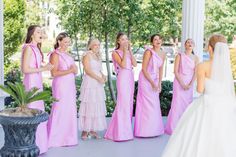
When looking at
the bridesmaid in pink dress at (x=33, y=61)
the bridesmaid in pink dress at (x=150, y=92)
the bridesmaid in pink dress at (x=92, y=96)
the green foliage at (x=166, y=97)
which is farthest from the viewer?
the green foliage at (x=166, y=97)

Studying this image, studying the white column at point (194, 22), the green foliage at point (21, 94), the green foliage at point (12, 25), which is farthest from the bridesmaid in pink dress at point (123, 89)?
the green foliage at point (12, 25)

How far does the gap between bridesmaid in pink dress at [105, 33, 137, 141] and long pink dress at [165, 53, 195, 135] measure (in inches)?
30.5

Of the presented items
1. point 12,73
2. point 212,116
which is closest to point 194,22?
point 212,116

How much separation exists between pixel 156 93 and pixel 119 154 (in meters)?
1.33

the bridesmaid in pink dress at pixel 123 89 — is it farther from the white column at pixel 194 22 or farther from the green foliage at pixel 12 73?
the green foliage at pixel 12 73

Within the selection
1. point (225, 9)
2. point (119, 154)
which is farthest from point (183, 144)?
point (225, 9)

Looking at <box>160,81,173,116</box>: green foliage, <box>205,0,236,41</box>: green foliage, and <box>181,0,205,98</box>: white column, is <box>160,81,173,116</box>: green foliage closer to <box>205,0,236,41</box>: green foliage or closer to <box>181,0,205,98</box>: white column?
<box>181,0,205,98</box>: white column

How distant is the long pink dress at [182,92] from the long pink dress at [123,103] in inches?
31.1

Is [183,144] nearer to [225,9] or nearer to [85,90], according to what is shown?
[85,90]

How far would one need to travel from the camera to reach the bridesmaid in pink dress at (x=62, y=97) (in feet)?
19.7

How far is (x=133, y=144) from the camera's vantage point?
645cm

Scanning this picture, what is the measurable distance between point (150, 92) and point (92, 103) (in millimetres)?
904

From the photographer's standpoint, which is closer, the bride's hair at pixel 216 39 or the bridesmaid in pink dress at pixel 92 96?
the bride's hair at pixel 216 39

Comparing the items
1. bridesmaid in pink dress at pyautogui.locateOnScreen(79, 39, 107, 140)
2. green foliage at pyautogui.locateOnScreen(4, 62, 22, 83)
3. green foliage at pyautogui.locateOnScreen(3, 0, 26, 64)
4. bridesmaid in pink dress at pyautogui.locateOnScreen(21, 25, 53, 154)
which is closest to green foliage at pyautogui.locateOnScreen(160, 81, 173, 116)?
bridesmaid in pink dress at pyautogui.locateOnScreen(79, 39, 107, 140)
